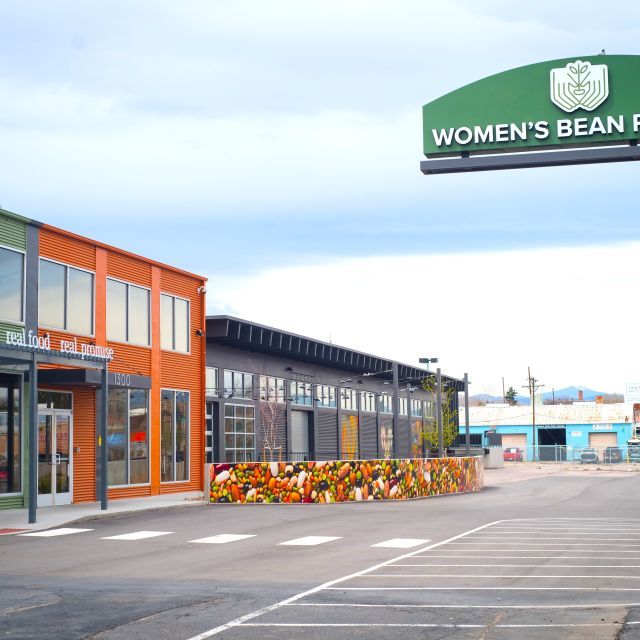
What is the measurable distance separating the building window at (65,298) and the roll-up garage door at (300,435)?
18337 mm

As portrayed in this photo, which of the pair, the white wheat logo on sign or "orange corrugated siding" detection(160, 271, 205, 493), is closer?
the white wheat logo on sign

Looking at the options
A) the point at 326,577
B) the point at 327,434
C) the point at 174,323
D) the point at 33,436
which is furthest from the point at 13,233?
the point at 327,434

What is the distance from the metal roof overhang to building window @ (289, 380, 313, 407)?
3.74ft

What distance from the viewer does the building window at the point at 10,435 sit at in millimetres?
24891

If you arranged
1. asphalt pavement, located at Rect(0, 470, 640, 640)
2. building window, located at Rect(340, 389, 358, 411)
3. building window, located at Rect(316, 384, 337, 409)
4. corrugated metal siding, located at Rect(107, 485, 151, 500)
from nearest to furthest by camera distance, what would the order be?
asphalt pavement, located at Rect(0, 470, 640, 640) → corrugated metal siding, located at Rect(107, 485, 151, 500) → building window, located at Rect(316, 384, 337, 409) → building window, located at Rect(340, 389, 358, 411)

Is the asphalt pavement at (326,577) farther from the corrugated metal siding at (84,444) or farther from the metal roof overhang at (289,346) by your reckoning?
the metal roof overhang at (289,346)

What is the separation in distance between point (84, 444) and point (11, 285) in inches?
214

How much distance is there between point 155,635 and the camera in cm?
909

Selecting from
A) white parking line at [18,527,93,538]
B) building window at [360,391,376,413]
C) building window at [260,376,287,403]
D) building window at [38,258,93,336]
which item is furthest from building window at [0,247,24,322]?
building window at [360,391,376,413]

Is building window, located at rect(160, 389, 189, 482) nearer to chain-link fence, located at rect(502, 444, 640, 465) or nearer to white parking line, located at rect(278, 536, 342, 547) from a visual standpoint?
white parking line, located at rect(278, 536, 342, 547)

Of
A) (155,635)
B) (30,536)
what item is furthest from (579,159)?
(30,536)

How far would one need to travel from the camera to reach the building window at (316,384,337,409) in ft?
163

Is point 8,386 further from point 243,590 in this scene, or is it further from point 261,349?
point 261,349

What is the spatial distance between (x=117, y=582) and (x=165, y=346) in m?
20.3
